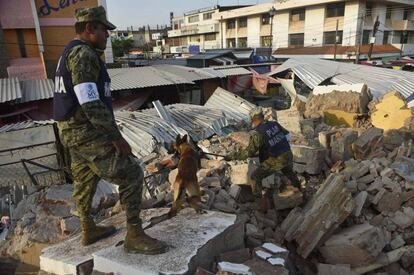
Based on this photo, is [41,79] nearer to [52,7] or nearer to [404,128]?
[52,7]

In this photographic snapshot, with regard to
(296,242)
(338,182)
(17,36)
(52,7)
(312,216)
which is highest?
(52,7)

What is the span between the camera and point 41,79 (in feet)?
44.8

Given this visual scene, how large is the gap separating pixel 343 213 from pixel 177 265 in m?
2.25

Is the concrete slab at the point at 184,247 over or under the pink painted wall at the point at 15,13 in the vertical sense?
under

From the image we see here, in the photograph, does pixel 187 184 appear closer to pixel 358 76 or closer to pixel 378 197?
pixel 378 197

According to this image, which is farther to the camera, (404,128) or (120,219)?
(404,128)

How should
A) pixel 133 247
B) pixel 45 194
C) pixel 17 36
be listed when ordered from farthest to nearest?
pixel 17 36 → pixel 45 194 → pixel 133 247

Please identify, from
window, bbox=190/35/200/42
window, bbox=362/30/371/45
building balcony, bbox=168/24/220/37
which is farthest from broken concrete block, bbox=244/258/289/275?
window, bbox=190/35/200/42

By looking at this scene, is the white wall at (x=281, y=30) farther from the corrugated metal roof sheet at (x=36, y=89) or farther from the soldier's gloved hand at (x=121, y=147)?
the soldier's gloved hand at (x=121, y=147)

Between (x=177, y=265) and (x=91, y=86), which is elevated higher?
(x=91, y=86)

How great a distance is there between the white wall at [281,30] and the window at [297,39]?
0.51 meters

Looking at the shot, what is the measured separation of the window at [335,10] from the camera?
33.8 m

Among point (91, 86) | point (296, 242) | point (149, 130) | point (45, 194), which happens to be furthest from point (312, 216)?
point (149, 130)

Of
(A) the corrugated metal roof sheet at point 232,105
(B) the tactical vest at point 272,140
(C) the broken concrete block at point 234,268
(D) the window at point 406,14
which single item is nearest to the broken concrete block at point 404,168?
(B) the tactical vest at point 272,140
